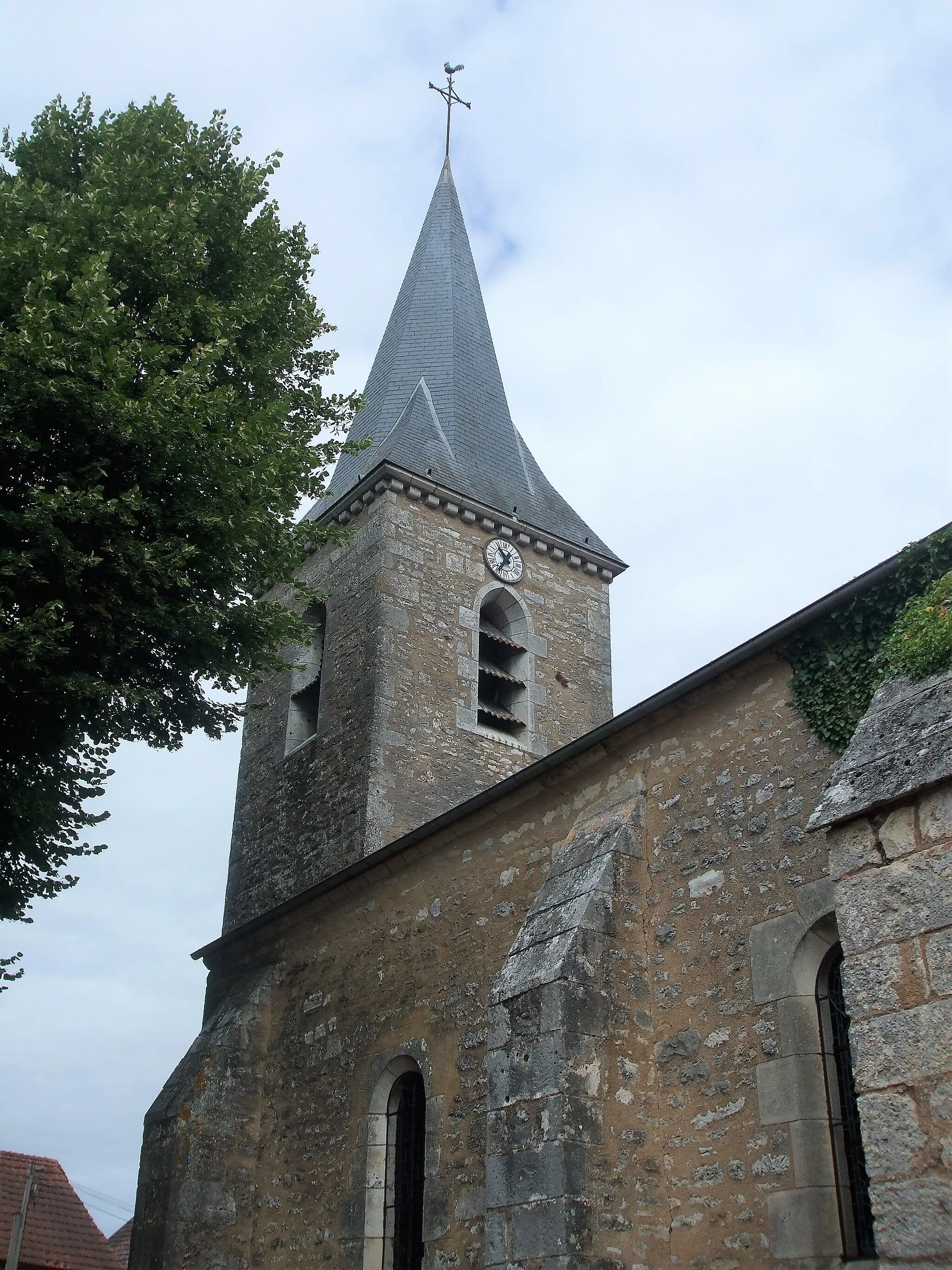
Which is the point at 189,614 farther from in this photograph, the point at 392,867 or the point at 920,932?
the point at 920,932

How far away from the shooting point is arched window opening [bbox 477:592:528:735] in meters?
15.7

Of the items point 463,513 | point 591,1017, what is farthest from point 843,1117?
point 463,513

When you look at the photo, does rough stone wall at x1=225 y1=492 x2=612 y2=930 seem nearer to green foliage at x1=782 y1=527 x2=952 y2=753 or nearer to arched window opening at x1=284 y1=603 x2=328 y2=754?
arched window opening at x1=284 y1=603 x2=328 y2=754

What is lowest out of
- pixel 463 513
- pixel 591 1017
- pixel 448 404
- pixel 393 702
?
pixel 591 1017

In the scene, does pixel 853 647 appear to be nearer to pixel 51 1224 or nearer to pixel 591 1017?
pixel 591 1017

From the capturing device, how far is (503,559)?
16.5 meters

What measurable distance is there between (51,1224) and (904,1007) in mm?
18575

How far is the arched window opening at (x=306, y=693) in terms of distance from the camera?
52.5 feet

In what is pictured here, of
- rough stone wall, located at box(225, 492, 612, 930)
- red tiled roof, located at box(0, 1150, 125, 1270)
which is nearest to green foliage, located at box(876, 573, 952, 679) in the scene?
rough stone wall, located at box(225, 492, 612, 930)

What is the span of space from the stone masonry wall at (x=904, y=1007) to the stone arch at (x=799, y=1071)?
1938mm

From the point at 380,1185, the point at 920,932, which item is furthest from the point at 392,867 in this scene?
the point at 920,932

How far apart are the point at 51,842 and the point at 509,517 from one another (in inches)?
355

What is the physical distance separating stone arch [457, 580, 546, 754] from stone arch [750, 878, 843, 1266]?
801 centimetres

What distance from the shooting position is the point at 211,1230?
36.4ft
